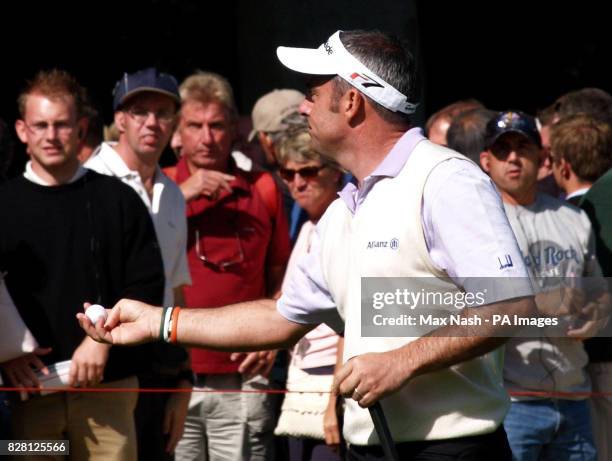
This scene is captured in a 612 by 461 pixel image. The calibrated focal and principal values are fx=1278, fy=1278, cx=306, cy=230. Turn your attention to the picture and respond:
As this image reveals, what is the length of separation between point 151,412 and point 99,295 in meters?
0.74

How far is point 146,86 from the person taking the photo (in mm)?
6316

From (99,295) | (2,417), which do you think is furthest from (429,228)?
(2,417)

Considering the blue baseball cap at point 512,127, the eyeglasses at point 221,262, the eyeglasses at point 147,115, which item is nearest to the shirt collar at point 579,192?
the blue baseball cap at point 512,127

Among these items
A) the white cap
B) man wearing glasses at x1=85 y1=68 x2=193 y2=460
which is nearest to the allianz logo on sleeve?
the white cap

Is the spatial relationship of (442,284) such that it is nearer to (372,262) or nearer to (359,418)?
(372,262)

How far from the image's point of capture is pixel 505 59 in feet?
33.0

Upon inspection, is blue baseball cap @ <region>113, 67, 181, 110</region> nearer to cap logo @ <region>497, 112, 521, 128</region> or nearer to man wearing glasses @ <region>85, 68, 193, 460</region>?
man wearing glasses @ <region>85, 68, 193, 460</region>

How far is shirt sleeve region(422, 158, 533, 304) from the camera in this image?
12.1ft

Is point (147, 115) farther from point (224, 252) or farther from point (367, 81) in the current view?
point (367, 81)

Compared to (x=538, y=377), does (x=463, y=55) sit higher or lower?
higher

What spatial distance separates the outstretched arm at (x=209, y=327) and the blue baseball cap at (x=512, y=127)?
202cm

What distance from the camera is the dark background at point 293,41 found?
28.7 ft

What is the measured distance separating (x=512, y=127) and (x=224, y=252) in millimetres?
1588

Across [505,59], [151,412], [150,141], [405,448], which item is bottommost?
[405,448]
